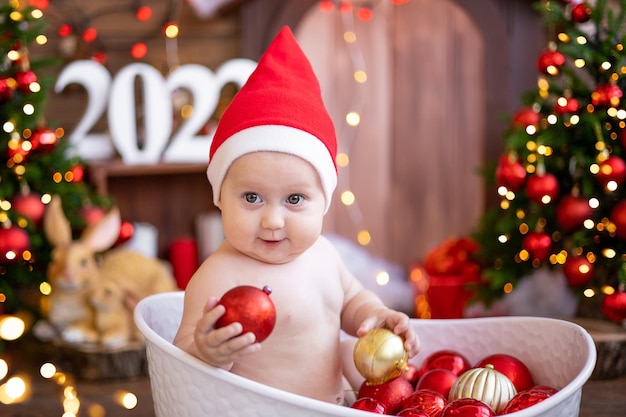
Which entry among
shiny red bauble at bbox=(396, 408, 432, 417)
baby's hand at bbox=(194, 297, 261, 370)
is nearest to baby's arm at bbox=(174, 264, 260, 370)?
baby's hand at bbox=(194, 297, 261, 370)

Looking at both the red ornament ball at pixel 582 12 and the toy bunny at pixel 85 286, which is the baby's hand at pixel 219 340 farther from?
the red ornament ball at pixel 582 12

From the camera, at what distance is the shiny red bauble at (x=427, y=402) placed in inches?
47.1

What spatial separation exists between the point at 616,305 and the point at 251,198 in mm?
1081

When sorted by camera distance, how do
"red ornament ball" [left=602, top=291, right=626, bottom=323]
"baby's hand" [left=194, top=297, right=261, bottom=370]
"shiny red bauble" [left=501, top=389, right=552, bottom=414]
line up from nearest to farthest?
"baby's hand" [left=194, top=297, right=261, bottom=370], "shiny red bauble" [left=501, top=389, right=552, bottom=414], "red ornament ball" [left=602, top=291, right=626, bottom=323]

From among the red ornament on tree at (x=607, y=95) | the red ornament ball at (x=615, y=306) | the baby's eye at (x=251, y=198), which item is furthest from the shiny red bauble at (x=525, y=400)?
the red ornament on tree at (x=607, y=95)

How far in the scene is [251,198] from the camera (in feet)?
3.89

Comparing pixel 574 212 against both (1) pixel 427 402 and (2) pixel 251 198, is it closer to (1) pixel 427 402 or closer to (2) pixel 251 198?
(1) pixel 427 402

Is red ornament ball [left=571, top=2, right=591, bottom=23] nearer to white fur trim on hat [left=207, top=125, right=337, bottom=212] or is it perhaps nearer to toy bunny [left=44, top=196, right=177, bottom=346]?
white fur trim on hat [left=207, top=125, right=337, bottom=212]

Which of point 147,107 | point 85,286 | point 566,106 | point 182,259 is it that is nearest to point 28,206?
point 85,286

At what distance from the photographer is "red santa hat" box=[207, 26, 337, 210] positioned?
3.85 feet

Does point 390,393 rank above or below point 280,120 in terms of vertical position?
below

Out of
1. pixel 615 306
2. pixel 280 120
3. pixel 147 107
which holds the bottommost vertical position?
pixel 615 306

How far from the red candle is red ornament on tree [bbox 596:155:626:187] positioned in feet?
4.43

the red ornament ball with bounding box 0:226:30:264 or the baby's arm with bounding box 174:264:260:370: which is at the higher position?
the baby's arm with bounding box 174:264:260:370
